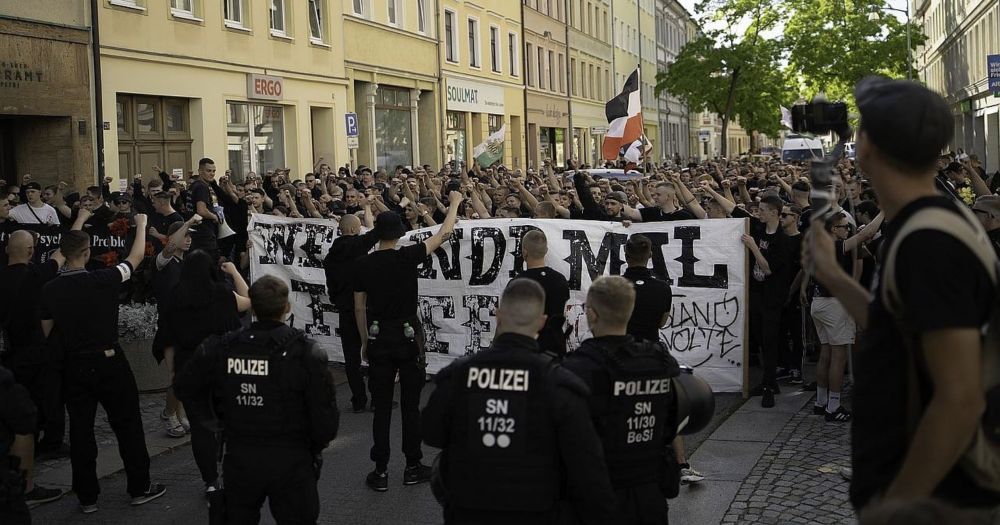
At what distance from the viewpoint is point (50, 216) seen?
47.6 ft

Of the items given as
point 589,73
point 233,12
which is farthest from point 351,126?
point 589,73

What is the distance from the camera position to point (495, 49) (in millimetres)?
46875

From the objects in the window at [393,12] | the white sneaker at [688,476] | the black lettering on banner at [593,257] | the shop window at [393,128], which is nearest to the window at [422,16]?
the window at [393,12]

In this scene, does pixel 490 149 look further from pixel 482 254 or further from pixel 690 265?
pixel 690 265

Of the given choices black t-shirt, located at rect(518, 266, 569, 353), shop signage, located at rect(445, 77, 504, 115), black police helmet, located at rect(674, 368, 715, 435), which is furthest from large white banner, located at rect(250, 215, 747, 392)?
shop signage, located at rect(445, 77, 504, 115)

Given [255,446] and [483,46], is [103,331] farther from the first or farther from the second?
[483,46]

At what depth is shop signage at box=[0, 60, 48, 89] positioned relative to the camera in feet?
62.9

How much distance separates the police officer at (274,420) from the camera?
17.2ft

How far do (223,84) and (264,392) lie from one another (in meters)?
21.6

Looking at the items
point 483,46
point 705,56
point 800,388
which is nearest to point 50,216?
point 800,388

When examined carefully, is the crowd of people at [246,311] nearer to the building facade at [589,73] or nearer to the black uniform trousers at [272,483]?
the black uniform trousers at [272,483]

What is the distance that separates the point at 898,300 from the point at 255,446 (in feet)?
11.1

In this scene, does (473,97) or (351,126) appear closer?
(351,126)

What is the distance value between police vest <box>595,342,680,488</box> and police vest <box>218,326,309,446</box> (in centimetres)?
148
